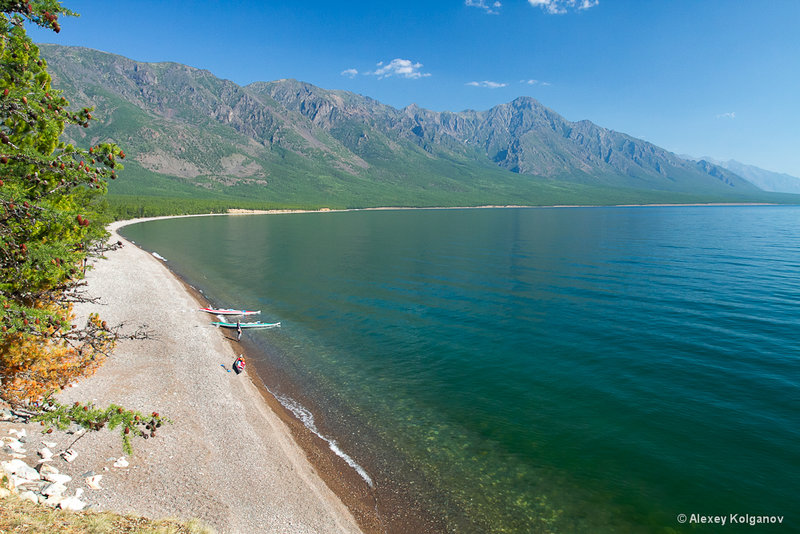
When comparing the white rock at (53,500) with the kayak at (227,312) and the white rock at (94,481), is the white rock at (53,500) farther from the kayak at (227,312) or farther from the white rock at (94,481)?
the kayak at (227,312)

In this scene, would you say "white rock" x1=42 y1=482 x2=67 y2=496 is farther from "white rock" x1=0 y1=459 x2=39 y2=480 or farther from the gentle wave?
the gentle wave

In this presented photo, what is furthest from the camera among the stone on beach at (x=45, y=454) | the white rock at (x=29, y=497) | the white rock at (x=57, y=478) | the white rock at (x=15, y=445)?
the stone on beach at (x=45, y=454)

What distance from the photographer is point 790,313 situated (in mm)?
49938

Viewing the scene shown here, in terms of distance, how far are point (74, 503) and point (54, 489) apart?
5.45 feet

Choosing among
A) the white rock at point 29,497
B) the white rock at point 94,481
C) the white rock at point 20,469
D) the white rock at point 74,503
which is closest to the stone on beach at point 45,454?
the white rock at point 20,469

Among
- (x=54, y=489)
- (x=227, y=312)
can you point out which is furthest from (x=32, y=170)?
(x=227, y=312)

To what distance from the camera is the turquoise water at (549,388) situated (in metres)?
21.7

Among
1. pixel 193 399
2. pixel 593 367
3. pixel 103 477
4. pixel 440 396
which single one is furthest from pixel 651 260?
pixel 103 477

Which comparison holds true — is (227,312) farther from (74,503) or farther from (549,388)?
(549,388)

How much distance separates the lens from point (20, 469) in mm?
18469

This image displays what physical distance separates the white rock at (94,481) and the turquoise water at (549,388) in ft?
40.1

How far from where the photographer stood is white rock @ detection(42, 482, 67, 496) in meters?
17.2

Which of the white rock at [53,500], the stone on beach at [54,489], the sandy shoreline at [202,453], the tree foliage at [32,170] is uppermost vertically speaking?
the tree foliage at [32,170]

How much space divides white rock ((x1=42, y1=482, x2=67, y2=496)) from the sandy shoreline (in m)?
1.08
